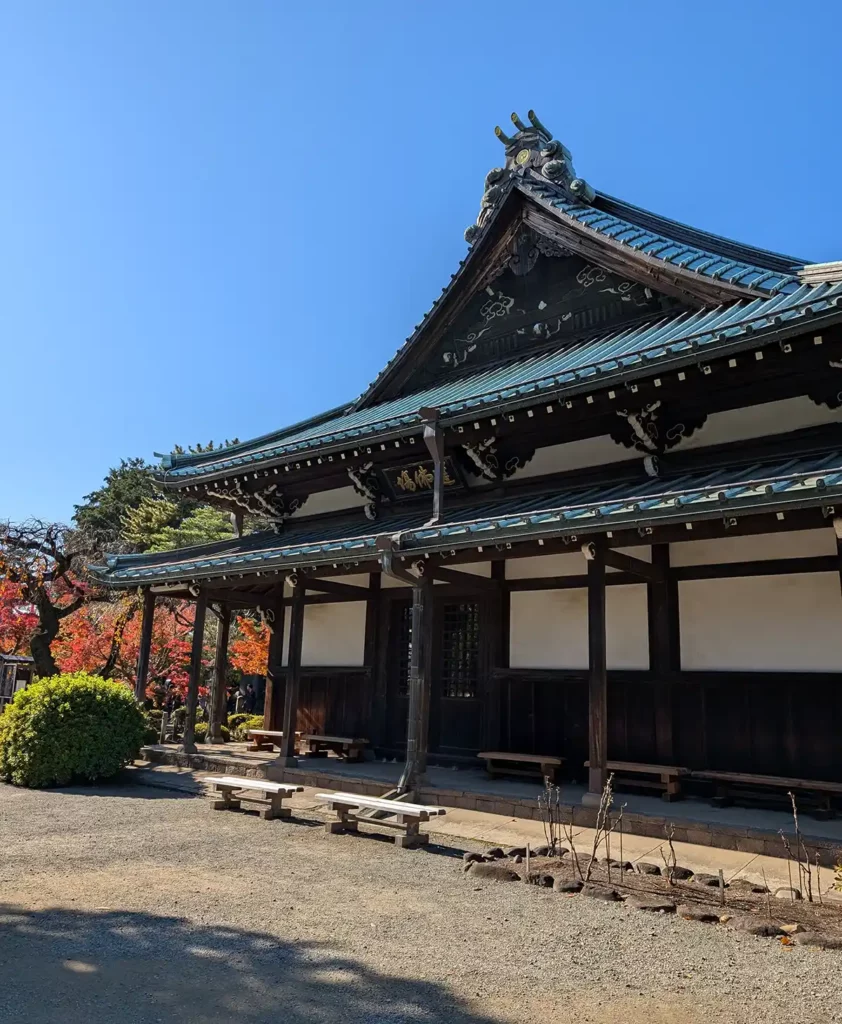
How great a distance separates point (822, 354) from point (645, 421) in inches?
80.9

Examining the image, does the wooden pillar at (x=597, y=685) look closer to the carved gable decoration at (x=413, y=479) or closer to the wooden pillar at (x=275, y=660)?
the carved gable decoration at (x=413, y=479)

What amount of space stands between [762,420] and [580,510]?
2.72 metres

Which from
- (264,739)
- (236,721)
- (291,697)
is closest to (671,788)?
(291,697)

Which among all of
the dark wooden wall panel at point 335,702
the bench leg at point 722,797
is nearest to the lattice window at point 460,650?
the dark wooden wall panel at point 335,702

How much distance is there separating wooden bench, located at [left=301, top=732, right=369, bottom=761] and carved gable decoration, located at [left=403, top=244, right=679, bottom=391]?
21.1 feet

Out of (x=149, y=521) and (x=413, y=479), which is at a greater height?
(x=149, y=521)

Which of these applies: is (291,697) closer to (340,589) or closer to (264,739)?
(340,589)

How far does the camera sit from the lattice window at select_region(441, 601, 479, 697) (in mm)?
11297

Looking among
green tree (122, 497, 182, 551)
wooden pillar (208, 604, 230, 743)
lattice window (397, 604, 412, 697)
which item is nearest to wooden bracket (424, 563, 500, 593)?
lattice window (397, 604, 412, 697)

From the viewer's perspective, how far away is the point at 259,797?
391 inches

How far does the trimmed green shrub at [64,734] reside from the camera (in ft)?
34.3

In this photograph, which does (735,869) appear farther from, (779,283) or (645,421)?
(779,283)

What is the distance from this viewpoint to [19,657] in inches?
875

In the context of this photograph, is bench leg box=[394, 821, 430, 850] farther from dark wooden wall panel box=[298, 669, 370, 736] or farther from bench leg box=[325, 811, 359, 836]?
dark wooden wall panel box=[298, 669, 370, 736]
